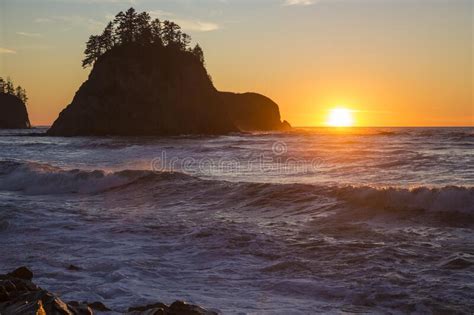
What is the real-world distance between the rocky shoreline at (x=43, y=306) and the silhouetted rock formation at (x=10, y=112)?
418ft

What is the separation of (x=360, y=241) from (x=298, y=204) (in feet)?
14.2

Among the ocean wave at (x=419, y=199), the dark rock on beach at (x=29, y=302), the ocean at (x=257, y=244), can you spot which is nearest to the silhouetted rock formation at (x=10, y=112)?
the ocean at (x=257, y=244)

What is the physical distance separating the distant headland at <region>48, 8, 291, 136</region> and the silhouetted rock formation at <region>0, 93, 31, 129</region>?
50200mm

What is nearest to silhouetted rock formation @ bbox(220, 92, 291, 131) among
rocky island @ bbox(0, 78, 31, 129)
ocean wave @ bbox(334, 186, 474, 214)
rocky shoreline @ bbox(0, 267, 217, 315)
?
rocky island @ bbox(0, 78, 31, 129)

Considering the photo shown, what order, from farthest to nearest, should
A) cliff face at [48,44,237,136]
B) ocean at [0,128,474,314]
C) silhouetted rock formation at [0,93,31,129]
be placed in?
silhouetted rock formation at [0,93,31,129], cliff face at [48,44,237,136], ocean at [0,128,474,314]

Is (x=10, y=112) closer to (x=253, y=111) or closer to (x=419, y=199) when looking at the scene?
(x=253, y=111)

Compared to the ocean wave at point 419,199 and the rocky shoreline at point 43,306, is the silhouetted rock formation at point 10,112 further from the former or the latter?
the rocky shoreline at point 43,306

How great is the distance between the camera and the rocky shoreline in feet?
14.2

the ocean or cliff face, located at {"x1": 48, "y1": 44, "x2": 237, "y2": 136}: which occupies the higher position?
cliff face, located at {"x1": 48, "y1": 44, "x2": 237, "y2": 136}

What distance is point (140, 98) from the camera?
69562mm

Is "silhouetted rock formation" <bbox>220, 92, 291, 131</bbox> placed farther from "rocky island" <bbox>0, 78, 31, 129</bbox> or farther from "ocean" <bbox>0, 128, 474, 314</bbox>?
"ocean" <bbox>0, 128, 474, 314</bbox>

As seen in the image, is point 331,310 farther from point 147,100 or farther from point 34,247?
point 147,100

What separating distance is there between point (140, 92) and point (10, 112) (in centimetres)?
6828

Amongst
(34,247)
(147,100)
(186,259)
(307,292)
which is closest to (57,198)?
(34,247)
